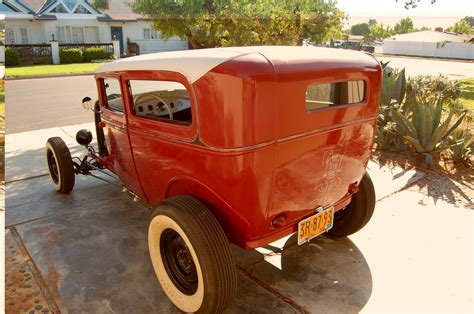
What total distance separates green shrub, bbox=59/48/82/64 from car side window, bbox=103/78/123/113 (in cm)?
2498

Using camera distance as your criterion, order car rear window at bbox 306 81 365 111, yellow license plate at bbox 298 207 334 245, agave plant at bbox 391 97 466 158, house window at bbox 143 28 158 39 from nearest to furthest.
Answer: yellow license plate at bbox 298 207 334 245 < car rear window at bbox 306 81 365 111 < agave plant at bbox 391 97 466 158 < house window at bbox 143 28 158 39

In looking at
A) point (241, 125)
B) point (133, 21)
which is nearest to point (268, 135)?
point (241, 125)

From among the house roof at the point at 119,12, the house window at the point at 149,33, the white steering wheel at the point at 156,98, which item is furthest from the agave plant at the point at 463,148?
the house window at the point at 149,33

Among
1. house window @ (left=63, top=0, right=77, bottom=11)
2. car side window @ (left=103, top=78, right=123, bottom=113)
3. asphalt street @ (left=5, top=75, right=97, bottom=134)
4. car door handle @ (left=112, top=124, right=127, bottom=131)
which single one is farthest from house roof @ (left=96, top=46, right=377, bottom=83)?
house window @ (left=63, top=0, right=77, bottom=11)

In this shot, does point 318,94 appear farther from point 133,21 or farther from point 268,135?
point 133,21

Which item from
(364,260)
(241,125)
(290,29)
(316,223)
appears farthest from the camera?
(290,29)

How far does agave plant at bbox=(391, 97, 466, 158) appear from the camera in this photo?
547 centimetres

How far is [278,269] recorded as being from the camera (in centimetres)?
310

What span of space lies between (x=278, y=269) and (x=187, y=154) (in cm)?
134

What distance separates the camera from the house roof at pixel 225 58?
223cm

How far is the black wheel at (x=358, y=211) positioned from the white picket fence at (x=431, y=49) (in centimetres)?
4576

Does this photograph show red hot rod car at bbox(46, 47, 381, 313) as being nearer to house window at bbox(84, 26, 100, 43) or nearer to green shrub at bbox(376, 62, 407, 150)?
green shrub at bbox(376, 62, 407, 150)

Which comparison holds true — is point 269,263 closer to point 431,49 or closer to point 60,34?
point 60,34

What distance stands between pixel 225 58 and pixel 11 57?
25905 mm
